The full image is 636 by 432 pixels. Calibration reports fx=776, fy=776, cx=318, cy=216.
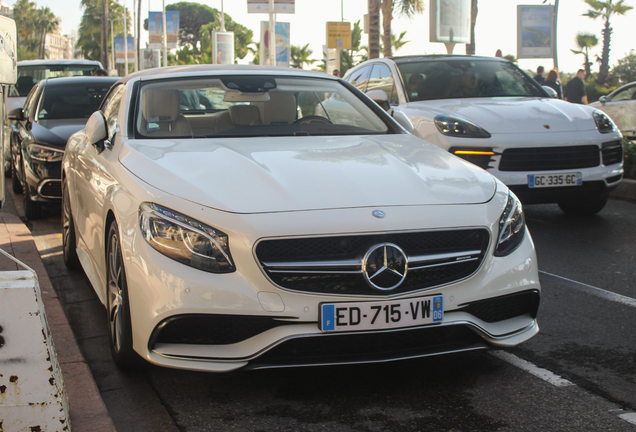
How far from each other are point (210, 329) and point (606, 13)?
57.8 m

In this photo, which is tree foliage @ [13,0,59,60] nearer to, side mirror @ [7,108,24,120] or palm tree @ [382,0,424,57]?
palm tree @ [382,0,424,57]

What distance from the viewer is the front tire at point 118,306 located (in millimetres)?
3332

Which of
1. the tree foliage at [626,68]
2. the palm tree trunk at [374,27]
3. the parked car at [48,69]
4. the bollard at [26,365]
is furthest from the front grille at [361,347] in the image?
the tree foliage at [626,68]

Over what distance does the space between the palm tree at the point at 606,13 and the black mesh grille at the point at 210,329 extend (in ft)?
181

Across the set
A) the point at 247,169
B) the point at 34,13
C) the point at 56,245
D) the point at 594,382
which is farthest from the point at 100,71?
the point at 34,13

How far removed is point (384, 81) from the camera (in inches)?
353

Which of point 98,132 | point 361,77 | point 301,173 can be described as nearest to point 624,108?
point 361,77

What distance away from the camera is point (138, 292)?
3127 mm

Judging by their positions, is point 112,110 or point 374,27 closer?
point 112,110

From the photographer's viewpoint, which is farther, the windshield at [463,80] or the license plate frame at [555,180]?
the windshield at [463,80]

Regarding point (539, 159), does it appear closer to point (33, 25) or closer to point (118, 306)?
point (118, 306)

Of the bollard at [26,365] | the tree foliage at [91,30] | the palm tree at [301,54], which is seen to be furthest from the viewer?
the tree foliage at [91,30]

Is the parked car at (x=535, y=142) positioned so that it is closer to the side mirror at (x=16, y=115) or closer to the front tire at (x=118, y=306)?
the front tire at (x=118, y=306)

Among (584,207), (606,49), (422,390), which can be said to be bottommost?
(422,390)
